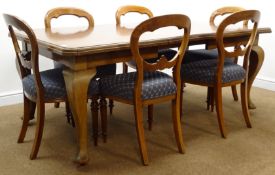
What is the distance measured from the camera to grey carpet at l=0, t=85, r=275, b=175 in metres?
1.81

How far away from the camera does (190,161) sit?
1892mm

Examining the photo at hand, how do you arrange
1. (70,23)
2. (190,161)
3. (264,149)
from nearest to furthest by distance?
(190,161) < (264,149) < (70,23)

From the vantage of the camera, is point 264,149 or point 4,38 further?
point 4,38

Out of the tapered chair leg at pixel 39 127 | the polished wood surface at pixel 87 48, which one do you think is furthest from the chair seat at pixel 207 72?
the tapered chair leg at pixel 39 127

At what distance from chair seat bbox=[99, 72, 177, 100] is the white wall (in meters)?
1.26

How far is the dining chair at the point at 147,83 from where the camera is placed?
65.7 inches

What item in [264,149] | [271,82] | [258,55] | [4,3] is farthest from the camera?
[271,82]

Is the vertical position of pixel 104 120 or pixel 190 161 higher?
pixel 104 120

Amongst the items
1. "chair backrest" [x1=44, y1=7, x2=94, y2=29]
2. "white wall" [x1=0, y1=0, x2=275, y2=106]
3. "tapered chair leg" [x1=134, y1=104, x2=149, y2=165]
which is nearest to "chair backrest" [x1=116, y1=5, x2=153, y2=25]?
"chair backrest" [x1=44, y1=7, x2=94, y2=29]

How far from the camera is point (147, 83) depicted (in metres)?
1.82

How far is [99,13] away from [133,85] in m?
1.61

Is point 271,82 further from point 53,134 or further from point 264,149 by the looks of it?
point 53,134

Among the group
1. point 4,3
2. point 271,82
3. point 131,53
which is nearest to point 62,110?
point 4,3

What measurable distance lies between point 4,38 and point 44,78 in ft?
3.42
